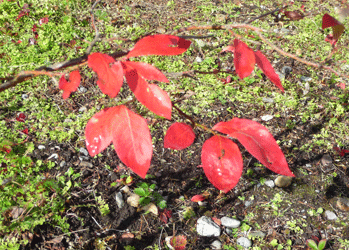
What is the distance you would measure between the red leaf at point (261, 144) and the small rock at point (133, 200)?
1088 millimetres

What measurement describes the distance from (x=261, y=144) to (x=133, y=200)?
1.16 m

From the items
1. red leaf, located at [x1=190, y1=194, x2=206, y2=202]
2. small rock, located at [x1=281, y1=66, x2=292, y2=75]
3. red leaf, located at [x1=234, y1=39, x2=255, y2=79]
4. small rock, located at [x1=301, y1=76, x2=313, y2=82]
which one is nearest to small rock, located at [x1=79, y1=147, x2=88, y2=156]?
red leaf, located at [x1=190, y1=194, x2=206, y2=202]

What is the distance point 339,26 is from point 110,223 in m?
1.47

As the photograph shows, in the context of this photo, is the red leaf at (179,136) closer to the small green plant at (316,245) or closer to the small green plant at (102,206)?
the small green plant at (102,206)

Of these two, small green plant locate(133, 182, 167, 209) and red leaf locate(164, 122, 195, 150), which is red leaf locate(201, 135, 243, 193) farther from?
small green plant locate(133, 182, 167, 209)

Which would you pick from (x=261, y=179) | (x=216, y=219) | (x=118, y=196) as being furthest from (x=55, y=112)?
(x=261, y=179)

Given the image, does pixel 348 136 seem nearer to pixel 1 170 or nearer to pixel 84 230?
pixel 84 230

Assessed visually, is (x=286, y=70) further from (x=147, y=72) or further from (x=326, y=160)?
(x=147, y=72)

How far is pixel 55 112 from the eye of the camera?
213 centimetres

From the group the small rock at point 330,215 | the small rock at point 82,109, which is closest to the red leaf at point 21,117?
the small rock at point 82,109

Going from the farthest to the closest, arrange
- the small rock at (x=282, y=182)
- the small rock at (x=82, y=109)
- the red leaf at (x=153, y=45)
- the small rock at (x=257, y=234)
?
1. the small rock at (x=82, y=109)
2. the small rock at (x=282, y=182)
3. the small rock at (x=257, y=234)
4. the red leaf at (x=153, y=45)

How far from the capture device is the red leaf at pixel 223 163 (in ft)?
2.52

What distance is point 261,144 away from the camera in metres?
0.74

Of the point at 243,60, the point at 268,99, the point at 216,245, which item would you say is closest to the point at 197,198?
the point at 216,245
